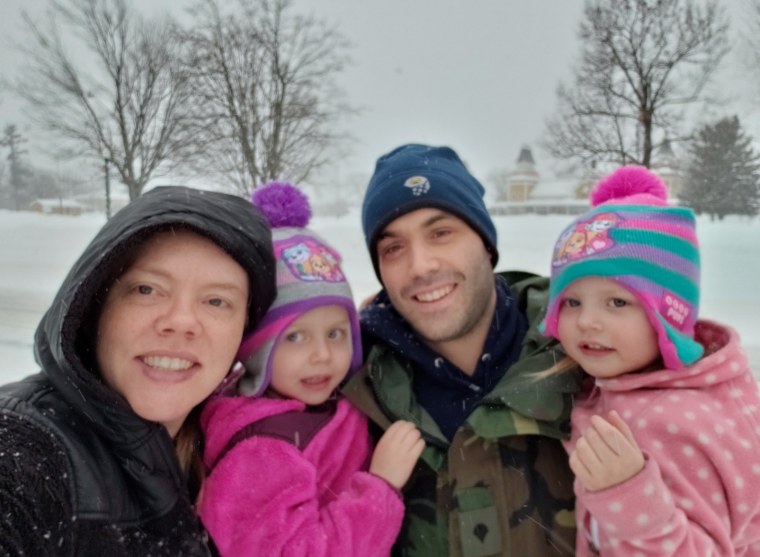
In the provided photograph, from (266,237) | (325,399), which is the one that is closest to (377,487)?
Answer: (325,399)

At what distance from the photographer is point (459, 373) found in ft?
8.04

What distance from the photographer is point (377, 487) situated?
1.99 m

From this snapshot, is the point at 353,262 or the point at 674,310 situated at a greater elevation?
the point at 674,310

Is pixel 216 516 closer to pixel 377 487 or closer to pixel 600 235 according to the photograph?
pixel 377 487

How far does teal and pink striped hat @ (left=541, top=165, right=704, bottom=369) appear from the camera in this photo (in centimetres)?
191

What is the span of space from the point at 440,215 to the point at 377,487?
1.11 m

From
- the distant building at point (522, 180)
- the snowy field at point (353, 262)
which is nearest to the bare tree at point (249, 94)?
the snowy field at point (353, 262)

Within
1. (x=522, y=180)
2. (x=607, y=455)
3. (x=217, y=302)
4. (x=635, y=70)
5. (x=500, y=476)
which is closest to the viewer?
(x=607, y=455)

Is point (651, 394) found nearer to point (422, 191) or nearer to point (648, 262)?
point (648, 262)

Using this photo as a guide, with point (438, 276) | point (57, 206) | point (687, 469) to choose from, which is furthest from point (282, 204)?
point (57, 206)

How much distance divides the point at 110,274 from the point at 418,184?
4.22ft

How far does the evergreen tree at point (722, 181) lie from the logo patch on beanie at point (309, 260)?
16.6 meters

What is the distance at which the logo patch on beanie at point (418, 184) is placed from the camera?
8.04 feet

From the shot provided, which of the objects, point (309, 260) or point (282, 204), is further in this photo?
point (282, 204)
